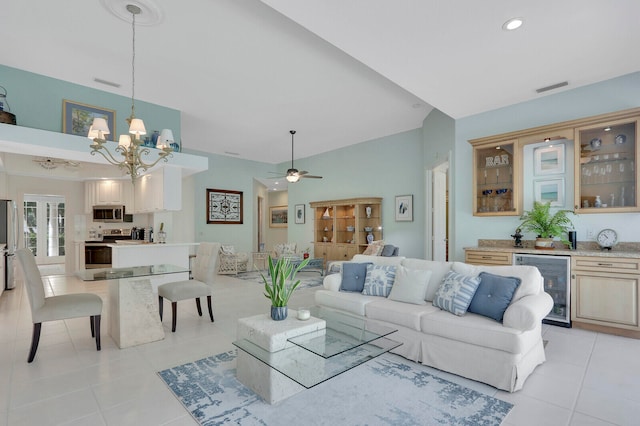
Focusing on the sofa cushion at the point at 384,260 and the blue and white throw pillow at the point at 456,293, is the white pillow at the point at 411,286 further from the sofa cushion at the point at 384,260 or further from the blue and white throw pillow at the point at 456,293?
the sofa cushion at the point at 384,260

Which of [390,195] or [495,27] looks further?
[390,195]

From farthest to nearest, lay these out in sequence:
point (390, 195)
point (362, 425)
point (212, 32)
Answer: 1. point (390, 195)
2. point (212, 32)
3. point (362, 425)

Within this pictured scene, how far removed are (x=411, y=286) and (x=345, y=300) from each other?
2.29 feet

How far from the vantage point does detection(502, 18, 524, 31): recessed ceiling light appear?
262 centimetres

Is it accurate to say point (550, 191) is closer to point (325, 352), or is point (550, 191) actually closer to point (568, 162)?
point (568, 162)

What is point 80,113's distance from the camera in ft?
14.9

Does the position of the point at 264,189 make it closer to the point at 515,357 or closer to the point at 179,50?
the point at 179,50

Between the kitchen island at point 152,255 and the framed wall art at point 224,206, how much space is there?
9.80ft

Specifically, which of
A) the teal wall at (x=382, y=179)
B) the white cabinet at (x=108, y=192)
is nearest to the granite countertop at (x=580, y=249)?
the teal wall at (x=382, y=179)

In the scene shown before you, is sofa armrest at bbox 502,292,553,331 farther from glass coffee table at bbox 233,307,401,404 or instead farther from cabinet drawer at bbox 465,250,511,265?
cabinet drawer at bbox 465,250,511,265

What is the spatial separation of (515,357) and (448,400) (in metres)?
0.58

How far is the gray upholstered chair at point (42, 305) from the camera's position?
2.84m

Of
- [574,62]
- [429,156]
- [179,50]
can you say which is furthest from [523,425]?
[429,156]

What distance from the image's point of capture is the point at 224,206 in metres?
8.92
